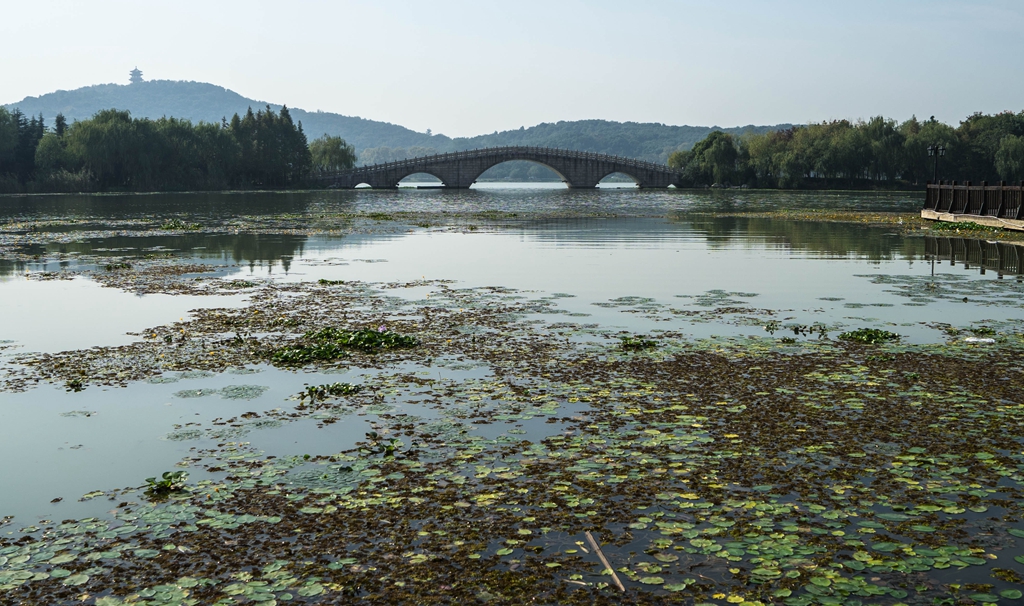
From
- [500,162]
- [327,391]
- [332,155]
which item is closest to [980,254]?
[327,391]

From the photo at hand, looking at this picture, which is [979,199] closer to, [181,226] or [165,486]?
[181,226]

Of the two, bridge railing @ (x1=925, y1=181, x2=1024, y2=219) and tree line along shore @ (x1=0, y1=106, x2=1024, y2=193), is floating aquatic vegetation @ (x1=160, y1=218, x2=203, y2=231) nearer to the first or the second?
bridge railing @ (x1=925, y1=181, x2=1024, y2=219)

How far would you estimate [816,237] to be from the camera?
30078mm

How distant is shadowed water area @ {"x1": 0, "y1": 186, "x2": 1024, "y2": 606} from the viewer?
5012mm

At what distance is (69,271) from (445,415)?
14672mm

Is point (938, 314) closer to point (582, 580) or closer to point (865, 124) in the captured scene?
point (582, 580)

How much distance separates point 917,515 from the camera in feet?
18.8

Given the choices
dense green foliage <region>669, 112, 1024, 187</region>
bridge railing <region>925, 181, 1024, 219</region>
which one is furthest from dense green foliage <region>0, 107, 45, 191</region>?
bridge railing <region>925, 181, 1024, 219</region>

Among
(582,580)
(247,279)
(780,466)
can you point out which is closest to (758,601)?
(582,580)

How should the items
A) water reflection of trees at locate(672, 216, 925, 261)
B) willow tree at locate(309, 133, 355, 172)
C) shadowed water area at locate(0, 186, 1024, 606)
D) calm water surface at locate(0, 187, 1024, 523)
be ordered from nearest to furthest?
shadowed water area at locate(0, 186, 1024, 606) < calm water surface at locate(0, 187, 1024, 523) < water reflection of trees at locate(672, 216, 925, 261) < willow tree at locate(309, 133, 355, 172)

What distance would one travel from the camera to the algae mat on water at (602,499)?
16.0 ft

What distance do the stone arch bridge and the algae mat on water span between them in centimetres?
11684

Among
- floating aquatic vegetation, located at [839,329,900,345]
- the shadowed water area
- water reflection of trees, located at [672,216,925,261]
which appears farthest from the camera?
water reflection of trees, located at [672,216,925,261]

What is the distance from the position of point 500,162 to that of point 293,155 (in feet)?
91.8
